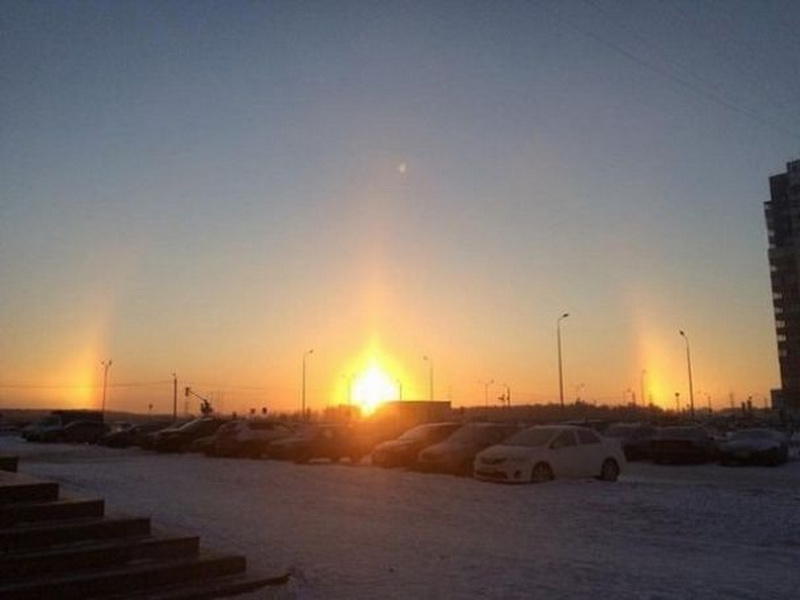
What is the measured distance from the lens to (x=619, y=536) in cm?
1079

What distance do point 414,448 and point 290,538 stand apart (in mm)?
14008

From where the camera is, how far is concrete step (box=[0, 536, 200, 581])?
24.6 ft

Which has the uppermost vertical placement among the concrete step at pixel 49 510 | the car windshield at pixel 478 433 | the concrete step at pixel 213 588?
the car windshield at pixel 478 433

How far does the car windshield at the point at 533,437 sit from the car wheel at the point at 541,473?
25.3 inches

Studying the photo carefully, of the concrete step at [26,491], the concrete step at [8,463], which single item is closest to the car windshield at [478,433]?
the concrete step at [8,463]

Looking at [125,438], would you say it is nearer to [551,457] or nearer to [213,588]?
[551,457]

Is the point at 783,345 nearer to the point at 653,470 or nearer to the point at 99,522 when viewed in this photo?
the point at 653,470

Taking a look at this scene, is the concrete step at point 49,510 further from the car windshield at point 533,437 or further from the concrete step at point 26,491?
the car windshield at point 533,437

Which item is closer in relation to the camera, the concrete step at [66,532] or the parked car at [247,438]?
the concrete step at [66,532]

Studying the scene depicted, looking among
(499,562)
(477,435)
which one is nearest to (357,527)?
(499,562)

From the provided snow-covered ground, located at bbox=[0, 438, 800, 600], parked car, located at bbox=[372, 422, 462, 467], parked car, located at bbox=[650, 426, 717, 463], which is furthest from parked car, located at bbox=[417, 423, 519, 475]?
parked car, located at bbox=[650, 426, 717, 463]

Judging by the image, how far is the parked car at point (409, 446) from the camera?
79.7 ft

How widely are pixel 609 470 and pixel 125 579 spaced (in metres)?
14.7

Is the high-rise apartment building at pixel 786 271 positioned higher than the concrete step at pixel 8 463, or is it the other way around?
the high-rise apartment building at pixel 786 271
